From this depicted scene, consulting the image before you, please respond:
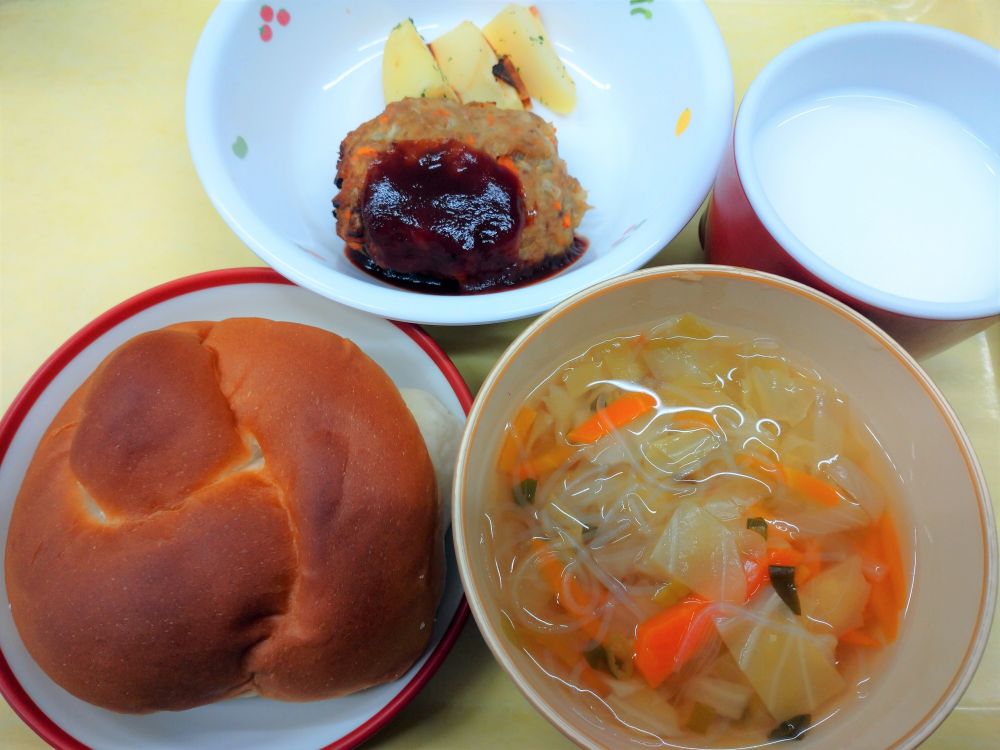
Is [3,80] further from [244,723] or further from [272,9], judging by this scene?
[244,723]

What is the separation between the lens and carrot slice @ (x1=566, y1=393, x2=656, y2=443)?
1118 millimetres

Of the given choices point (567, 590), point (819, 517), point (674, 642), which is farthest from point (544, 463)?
point (819, 517)

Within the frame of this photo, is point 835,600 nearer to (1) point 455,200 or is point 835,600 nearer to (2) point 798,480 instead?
(2) point 798,480

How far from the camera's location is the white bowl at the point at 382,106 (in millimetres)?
1291

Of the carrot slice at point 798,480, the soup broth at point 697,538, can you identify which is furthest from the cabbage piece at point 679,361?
the carrot slice at point 798,480

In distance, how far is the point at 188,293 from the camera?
1.42m

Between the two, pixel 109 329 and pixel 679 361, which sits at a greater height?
pixel 109 329

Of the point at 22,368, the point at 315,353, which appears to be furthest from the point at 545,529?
the point at 22,368

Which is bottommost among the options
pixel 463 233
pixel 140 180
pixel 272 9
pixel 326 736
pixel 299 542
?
pixel 326 736

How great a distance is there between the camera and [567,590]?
3.43ft

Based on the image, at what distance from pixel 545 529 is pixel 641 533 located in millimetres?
147

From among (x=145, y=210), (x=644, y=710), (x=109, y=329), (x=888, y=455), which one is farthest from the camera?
(x=145, y=210)

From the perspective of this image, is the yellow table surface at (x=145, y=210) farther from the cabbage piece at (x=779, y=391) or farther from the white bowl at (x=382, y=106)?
the cabbage piece at (x=779, y=391)

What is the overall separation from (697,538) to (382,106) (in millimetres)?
1332
